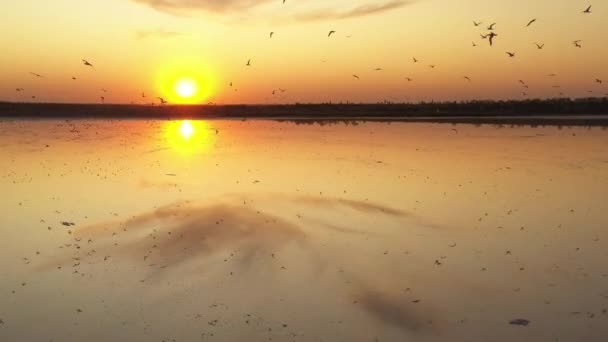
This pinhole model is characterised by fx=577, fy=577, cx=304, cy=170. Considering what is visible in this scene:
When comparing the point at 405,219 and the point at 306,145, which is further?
the point at 306,145

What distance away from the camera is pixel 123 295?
8.82m

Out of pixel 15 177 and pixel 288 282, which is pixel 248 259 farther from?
Result: pixel 15 177

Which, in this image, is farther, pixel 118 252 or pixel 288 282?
pixel 118 252

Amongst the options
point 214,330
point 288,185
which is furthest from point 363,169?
point 214,330

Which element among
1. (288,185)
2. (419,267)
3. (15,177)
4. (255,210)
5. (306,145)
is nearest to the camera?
(419,267)

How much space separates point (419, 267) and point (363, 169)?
13.8m

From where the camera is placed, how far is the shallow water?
770 cm

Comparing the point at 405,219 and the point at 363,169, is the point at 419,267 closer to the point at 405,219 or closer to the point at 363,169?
the point at 405,219

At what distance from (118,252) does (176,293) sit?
2934 mm

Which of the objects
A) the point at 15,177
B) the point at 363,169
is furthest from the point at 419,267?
the point at 15,177

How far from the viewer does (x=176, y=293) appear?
8906 mm

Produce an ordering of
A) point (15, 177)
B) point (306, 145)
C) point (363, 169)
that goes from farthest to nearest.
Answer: point (306, 145) → point (363, 169) → point (15, 177)

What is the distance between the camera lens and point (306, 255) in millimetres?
11055

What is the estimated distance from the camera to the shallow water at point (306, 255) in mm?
7695
